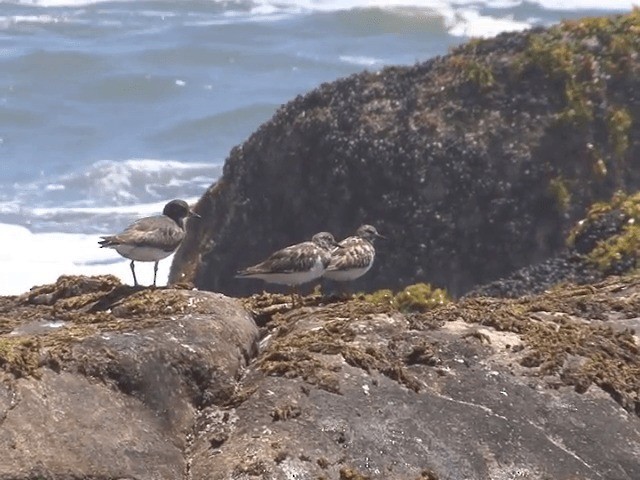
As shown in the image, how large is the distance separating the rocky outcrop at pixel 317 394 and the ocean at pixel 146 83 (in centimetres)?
1455

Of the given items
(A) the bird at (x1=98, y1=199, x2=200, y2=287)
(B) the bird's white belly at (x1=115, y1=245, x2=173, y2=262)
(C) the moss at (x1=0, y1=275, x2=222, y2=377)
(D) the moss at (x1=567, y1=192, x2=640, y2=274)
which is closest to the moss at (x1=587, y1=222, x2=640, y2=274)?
(D) the moss at (x1=567, y1=192, x2=640, y2=274)

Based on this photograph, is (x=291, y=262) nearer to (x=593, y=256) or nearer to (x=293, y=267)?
(x=293, y=267)

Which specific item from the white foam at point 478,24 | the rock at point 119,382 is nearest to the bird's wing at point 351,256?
the rock at point 119,382

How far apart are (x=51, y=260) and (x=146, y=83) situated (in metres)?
15.9

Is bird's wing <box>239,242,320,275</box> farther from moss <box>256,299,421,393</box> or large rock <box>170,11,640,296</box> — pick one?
large rock <box>170,11,640,296</box>

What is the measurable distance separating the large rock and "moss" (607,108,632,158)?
0.04 ft

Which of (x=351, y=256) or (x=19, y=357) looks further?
(x=351, y=256)

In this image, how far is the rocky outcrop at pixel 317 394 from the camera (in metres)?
7.14

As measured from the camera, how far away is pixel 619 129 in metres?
17.5

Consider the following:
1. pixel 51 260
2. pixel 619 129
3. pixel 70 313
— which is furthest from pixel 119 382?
pixel 51 260

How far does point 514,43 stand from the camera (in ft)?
61.5

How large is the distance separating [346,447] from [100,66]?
37.2 metres

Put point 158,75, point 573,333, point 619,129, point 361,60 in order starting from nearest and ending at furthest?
point 573,333, point 619,129, point 158,75, point 361,60

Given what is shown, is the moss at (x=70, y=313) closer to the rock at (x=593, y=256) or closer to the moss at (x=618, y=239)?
the rock at (x=593, y=256)
